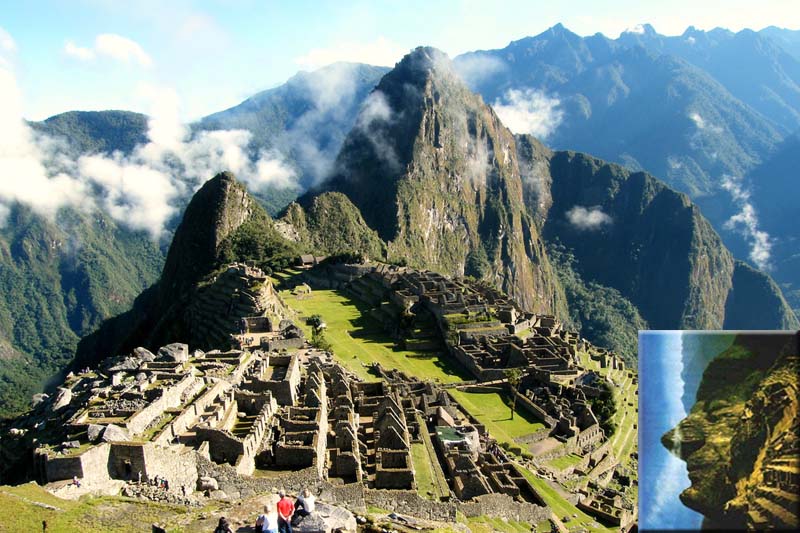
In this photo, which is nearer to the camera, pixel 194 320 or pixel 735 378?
pixel 735 378

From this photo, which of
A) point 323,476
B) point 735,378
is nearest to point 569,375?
point 323,476

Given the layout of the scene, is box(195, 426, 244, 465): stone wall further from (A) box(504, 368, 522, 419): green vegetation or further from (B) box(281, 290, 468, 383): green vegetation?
(A) box(504, 368, 522, 419): green vegetation

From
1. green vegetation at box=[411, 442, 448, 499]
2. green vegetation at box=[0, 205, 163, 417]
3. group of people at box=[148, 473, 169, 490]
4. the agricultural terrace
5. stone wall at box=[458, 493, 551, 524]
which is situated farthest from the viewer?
green vegetation at box=[0, 205, 163, 417]

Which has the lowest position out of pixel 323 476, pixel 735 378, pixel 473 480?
pixel 473 480

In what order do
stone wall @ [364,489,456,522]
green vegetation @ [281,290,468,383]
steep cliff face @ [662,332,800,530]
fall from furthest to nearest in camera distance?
green vegetation @ [281,290,468,383] → stone wall @ [364,489,456,522] → steep cliff face @ [662,332,800,530]

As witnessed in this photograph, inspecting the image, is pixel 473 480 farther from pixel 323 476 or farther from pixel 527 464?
pixel 527 464

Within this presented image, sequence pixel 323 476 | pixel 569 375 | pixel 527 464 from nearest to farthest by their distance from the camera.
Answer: pixel 323 476
pixel 527 464
pixel 569 375

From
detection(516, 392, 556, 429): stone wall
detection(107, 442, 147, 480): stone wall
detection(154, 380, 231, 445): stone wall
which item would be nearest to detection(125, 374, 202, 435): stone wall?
detection(154, 380, 231, 445): stone wall
